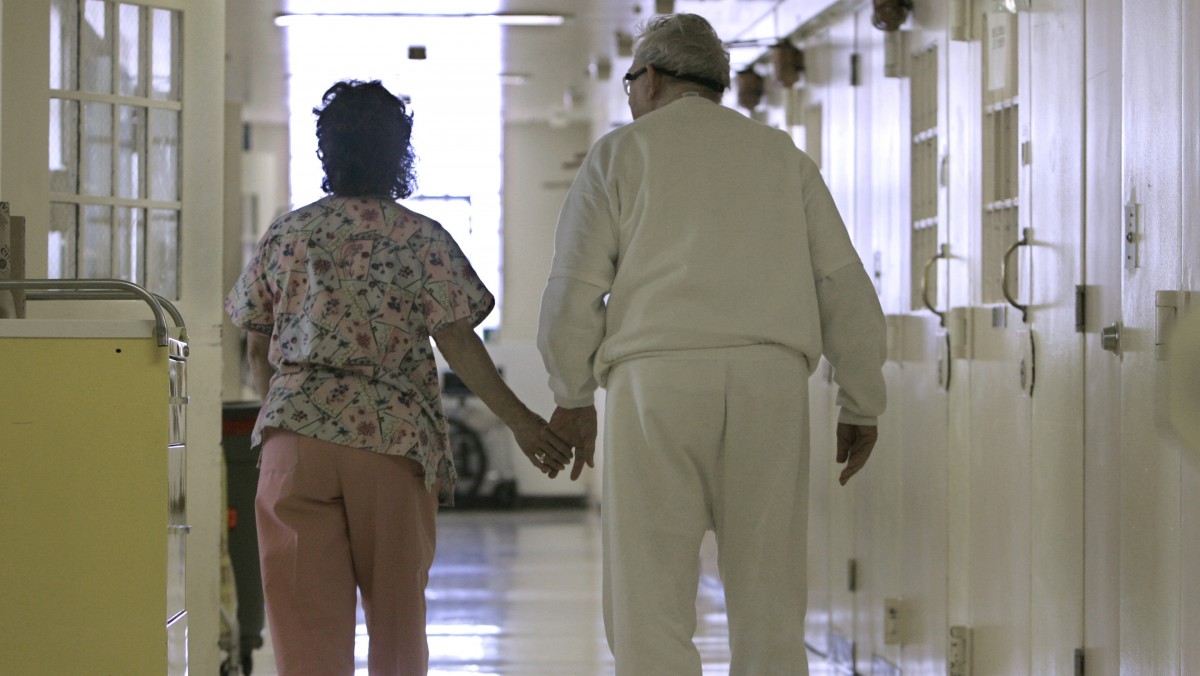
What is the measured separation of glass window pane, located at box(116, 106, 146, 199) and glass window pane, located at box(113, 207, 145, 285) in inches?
2.2

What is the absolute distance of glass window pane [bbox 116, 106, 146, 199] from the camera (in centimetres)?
389

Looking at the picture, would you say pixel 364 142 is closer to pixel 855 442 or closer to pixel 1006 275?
pixel 855 442

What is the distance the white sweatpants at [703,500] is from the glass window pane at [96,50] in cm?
206

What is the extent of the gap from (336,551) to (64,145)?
5.75 ft

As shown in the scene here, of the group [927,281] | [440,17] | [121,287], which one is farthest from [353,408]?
[440,17]

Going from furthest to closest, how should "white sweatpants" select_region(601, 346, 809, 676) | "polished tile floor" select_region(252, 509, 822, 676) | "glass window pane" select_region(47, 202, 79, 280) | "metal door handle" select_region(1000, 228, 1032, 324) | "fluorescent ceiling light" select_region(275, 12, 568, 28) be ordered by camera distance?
"fluorescent ceiling light" select_region(275, 12, 568, 28)
"polished tile floor" select_region(252, 509, 822, 676)
"glass window pane" select_region(47, 202, 79, 280)
"metal door handle" select_region(1000, 228, 1032, 324)
"white sweatpants" select_region(601, 346, 809, 676)

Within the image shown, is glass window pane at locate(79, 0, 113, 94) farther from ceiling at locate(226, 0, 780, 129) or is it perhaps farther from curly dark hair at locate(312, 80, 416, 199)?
ceiling at locate(226, 0, 780, 129)

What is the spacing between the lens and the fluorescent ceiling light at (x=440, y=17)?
24.8 feet

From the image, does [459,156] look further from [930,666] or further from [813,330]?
[813,330]

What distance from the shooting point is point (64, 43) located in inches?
149

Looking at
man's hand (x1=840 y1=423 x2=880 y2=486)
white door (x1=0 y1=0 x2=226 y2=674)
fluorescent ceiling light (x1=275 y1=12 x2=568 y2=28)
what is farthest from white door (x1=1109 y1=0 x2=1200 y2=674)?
fluorescent ceiling light (x1=275 y1=12 x2=568 y2=28)

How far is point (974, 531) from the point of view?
12.7 feet

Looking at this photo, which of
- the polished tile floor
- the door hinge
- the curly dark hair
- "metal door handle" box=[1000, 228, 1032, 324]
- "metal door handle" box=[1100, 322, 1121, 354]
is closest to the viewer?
the curly dark hair

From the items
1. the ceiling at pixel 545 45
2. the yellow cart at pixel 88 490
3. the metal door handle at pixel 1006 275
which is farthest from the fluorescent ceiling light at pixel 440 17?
the yellow cart at pixel 88 490
